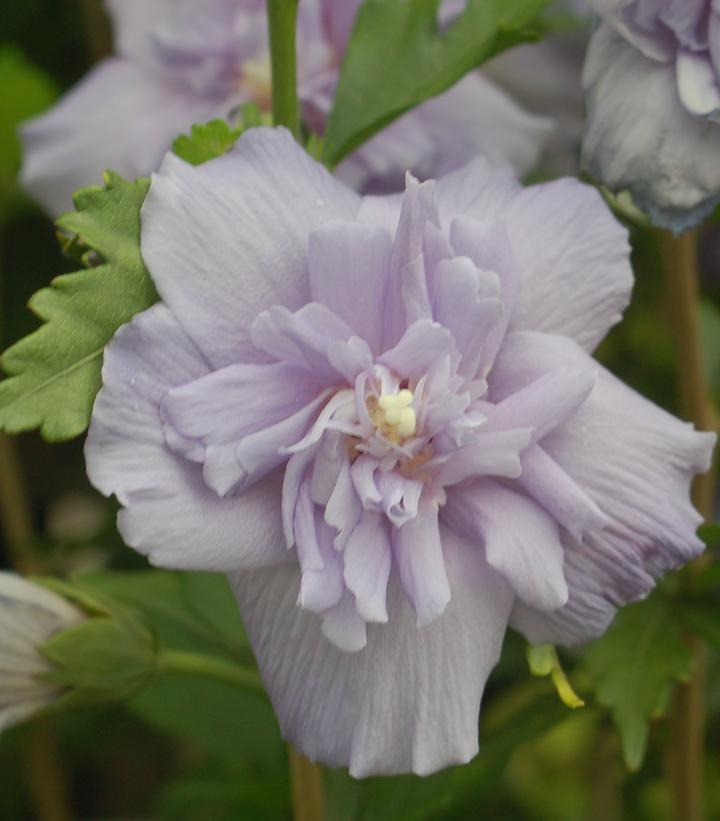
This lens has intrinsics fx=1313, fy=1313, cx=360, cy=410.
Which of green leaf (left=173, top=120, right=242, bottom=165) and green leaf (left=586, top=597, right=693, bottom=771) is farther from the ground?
green leaf (left=173, top=120, right=242, bottom=165)

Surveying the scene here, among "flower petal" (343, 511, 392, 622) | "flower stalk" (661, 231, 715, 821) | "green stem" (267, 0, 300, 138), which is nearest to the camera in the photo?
"flower petal" (343, 511, 392, 622)

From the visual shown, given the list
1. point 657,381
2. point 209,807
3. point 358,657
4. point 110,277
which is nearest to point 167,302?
point 110,277

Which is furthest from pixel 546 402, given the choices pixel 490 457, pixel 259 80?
pixel 259 80

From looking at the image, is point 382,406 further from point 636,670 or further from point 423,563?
point 636,670

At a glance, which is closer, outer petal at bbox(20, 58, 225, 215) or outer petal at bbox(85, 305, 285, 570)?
outer petal at bbox(85, 305, 285, 570)

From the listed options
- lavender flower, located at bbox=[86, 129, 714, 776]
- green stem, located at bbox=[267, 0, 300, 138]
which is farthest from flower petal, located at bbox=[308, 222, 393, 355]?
green stem, located at bbox=[267, 0, 300, 138]

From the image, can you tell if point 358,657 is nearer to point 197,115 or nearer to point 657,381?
point 197,115

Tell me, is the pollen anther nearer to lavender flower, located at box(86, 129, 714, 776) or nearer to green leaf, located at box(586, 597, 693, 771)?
lavender flower, located at box(86, 129, 714, 776)

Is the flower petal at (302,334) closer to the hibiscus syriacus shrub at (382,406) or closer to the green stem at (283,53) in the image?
the hibiscus syriacus shrub at (382,406)
